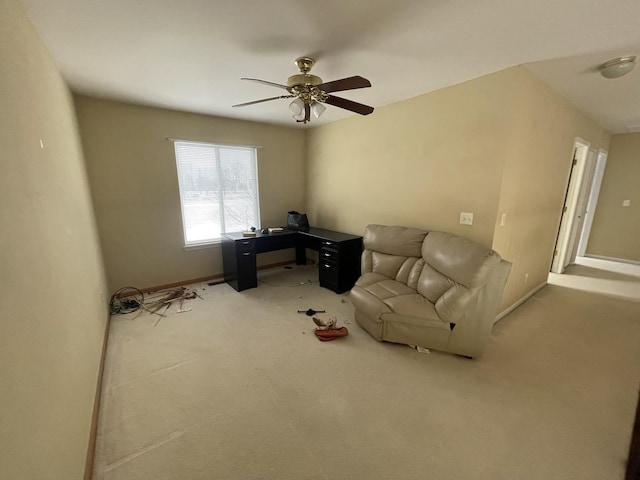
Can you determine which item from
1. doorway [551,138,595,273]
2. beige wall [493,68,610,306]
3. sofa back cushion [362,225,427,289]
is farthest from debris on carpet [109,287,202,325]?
doorway [551,138,595,273]

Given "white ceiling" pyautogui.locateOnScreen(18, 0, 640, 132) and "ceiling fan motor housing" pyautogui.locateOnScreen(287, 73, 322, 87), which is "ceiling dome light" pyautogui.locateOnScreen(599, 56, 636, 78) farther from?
"ceiling fan motor housing" pyautogui.locateOnScreen(287, 73, 322, 87)

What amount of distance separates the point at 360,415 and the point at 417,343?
37.5 inches

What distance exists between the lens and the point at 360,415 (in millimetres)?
1747

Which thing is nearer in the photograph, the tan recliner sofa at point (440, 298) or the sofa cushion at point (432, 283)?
the tan recliner sofa at point (440, 298)

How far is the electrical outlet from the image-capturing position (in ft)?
8.87

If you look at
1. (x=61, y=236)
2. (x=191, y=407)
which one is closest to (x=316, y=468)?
(x=191, y=407)

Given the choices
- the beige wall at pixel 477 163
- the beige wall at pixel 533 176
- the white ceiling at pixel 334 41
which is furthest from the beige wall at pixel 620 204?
the white ceiling at pixel 334 41

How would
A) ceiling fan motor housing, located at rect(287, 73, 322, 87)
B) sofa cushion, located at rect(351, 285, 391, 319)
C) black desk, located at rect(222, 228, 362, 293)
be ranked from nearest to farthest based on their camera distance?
1. ceiling fan motor housing, located at rect(287, 73, 322, 87)
2. sofa cushion, located at rect(351, 285, 391, 319)
3. black desk, located at rect(222, 228, 362, 293)

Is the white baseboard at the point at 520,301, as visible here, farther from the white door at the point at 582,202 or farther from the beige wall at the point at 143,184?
the beige wall at the point at 143,184

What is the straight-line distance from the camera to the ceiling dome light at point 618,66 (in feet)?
6.96

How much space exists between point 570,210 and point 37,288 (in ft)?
20.5

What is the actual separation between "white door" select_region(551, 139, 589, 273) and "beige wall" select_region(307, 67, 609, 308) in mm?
289

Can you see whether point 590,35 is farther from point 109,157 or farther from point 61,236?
point 109,157

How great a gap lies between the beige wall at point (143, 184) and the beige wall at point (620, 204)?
22.4ft
